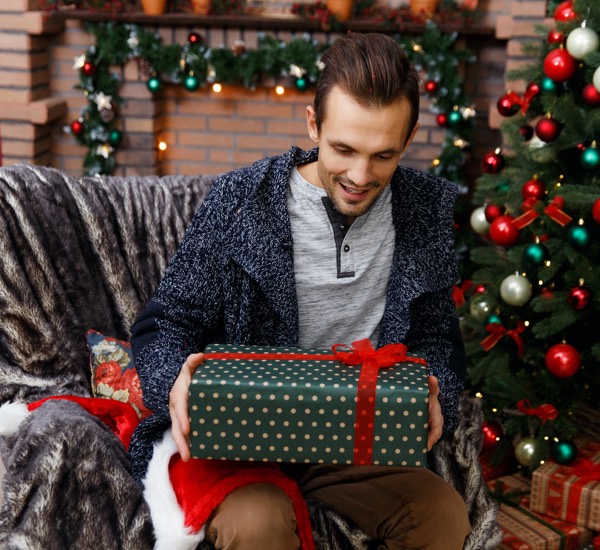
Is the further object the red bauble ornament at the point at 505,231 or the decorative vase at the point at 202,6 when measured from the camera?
the decorative vase at the point at 202,6

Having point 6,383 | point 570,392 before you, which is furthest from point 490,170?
point 6,383

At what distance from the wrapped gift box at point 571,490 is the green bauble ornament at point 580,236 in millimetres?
681

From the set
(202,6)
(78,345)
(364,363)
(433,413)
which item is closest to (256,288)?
(364,363)

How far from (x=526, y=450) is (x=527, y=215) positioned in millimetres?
738

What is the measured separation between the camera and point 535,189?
8.06 feet

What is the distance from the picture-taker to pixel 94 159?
3.82m

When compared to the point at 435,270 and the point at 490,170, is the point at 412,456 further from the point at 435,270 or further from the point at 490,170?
the point at 490,170

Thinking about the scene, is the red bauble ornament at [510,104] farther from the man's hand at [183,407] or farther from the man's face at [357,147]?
the man's hand at [183,407]

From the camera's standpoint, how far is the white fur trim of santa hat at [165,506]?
141cm

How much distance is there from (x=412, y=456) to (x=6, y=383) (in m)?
0.98

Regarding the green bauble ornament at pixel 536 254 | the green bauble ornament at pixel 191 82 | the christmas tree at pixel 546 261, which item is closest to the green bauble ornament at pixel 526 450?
the christmas tree at pixel 546 261

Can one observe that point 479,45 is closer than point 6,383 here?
No

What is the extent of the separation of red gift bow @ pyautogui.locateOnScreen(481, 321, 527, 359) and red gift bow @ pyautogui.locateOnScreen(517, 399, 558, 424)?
0.17 m

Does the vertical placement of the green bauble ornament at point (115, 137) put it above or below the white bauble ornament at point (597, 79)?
below
